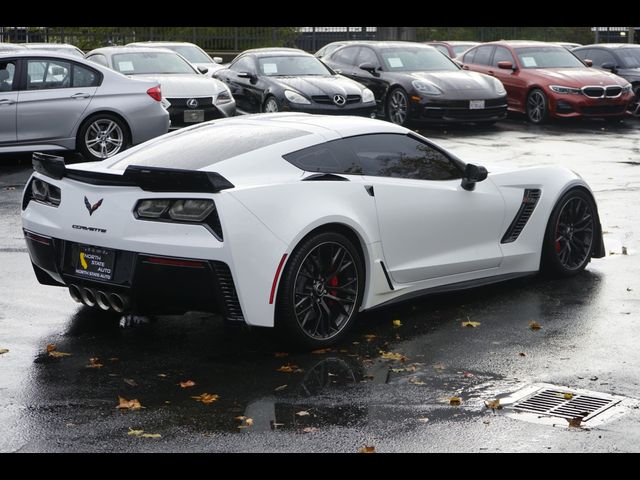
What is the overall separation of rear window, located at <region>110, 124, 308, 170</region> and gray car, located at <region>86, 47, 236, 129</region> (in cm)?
1021

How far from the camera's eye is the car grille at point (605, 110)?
2195 cm

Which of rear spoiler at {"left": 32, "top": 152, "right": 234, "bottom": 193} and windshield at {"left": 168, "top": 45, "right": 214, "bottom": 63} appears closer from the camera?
rear spoiler at {"left": 32, "top": 152, "right": 234, "bottom": 193}

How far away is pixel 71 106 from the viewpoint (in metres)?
15.3

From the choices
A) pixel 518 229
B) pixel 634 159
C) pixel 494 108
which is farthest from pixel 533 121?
pixel 518 229

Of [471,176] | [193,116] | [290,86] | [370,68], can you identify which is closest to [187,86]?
[193,116]

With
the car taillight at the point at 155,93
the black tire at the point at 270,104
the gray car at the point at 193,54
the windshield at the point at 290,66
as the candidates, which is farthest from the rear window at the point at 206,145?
the gray car at the point at 193,54

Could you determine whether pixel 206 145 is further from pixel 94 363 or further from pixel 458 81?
pixel 458 81

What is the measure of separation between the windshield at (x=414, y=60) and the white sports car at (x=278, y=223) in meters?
13.6

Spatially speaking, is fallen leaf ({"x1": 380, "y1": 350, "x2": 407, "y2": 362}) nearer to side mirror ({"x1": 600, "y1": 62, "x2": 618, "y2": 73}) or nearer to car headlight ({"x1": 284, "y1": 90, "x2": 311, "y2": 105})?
car headlight ({"x1": 284, "y1": 90, "x2": 311, "y2": 105})

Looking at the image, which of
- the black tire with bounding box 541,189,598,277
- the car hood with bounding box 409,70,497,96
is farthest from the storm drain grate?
the car hood with bounding box 409,70,497,96

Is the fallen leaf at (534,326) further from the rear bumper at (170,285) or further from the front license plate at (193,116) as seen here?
the front license plate at (193,116)

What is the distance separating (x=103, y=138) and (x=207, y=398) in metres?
9.94

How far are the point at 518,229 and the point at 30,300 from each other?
3668 mm

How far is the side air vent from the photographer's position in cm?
866
